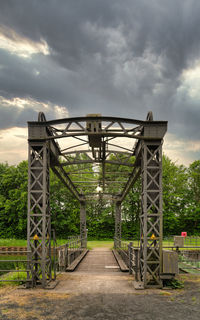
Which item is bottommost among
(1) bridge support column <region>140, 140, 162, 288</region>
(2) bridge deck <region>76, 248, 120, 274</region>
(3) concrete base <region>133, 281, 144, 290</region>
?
(2) bridge deck <region>76, 248, 120, 274</region>

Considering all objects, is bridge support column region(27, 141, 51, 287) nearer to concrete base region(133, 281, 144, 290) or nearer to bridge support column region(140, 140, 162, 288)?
concrete base region(133, 281, 144, 290)

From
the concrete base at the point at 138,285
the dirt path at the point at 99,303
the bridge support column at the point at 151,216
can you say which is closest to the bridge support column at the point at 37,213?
the dirt path at the point at 99,303

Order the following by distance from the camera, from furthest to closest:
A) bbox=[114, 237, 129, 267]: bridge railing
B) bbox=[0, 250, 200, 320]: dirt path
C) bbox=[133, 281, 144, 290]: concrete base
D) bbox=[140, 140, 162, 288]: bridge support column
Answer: bbox=[114, 237, 129, 267]: bridge railing
bbox=[140, 140, 162, 288]: bridge support column
bbox=[133, 281, 144, 290]: concrete base
bbox=[0, 250, 200, 320]: dirt path

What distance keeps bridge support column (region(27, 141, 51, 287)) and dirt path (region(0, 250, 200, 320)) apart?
797mm

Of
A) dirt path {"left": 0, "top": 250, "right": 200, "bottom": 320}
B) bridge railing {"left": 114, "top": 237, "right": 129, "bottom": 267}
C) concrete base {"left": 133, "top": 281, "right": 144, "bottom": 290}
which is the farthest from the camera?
bridge railing {"left": 114, "top": 237, "right": 129, "bottom": 267}

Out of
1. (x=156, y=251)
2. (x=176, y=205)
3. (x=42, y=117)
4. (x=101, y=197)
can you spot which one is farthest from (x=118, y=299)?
(x=176, y=205)

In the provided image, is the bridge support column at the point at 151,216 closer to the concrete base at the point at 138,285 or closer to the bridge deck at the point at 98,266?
the concrete base at the point at 138,285

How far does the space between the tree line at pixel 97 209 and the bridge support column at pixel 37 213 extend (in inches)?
1142

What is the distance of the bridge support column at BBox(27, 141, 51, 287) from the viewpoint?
8820 mm

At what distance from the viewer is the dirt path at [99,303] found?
6.03 meters

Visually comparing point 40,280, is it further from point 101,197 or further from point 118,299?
point 101,197

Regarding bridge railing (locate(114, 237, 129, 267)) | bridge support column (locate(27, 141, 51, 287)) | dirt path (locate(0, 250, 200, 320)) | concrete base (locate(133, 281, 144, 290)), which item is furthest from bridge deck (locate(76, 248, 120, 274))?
bridge support column (locate(27, 141, 51, 287))

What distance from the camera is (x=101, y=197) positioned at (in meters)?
23.1

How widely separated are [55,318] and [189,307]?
10.8ft
